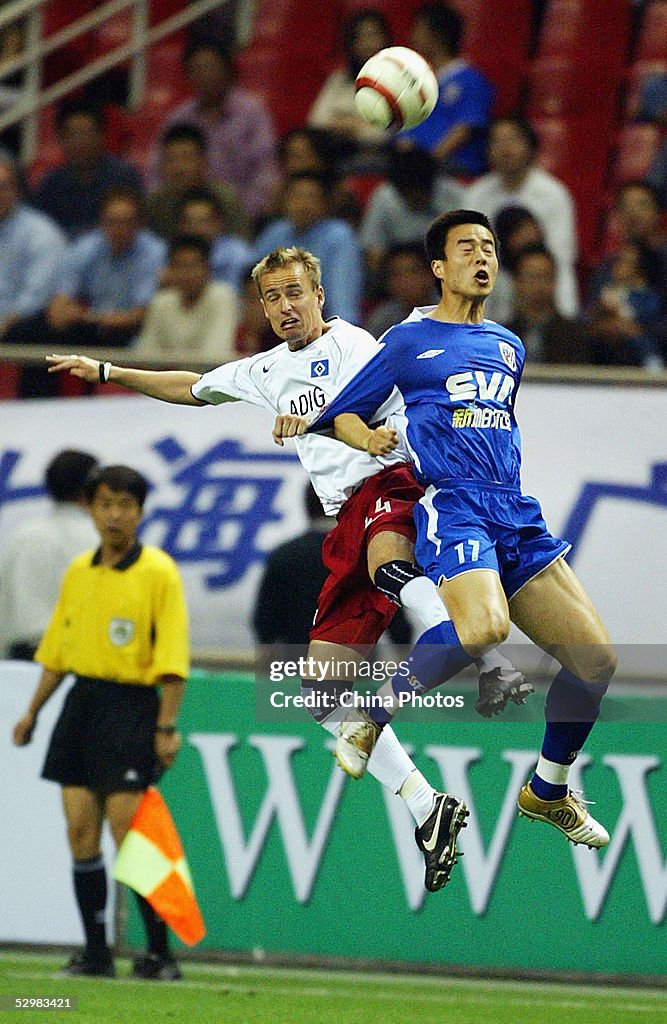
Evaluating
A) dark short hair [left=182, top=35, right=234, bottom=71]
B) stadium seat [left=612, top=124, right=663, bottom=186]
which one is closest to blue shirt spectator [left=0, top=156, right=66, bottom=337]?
dark short hair [left=182, top=35, right=234, bottom=71]

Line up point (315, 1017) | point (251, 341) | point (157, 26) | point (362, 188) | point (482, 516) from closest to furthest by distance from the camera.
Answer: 1. point (482, 516)
2. point (315, 1017)
3. point (251, 341)
4. point (362, 188)
5. point (157, 26)

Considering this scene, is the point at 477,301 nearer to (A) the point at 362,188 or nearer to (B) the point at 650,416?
(B) the point at 650,416

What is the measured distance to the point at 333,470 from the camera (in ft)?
24.9

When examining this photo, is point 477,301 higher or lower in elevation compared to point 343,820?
higher

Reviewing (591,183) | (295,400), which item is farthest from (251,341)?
(295,400)

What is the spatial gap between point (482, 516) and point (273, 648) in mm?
3119

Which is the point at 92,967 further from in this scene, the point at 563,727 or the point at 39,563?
the point at 563,727

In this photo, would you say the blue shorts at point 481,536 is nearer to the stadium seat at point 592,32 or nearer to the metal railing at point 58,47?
the stadium seat at point 592,32

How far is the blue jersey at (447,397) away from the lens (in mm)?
7051

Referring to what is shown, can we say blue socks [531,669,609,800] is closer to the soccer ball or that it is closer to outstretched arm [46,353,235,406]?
outstretched arm [46,353,235,406]

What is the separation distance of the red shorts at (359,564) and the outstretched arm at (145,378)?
2.15ft

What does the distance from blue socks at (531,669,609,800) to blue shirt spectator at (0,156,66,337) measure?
6061 millimetres

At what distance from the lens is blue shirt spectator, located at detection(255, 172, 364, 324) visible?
37.3 feet

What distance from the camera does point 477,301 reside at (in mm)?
7172
